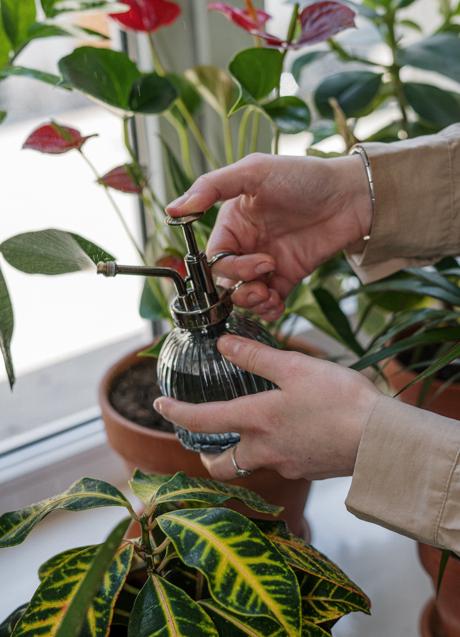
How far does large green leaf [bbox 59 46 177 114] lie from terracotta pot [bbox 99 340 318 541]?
316 millimetres

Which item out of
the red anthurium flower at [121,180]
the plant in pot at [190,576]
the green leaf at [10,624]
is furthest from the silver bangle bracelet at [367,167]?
the green leaf at [10,624]

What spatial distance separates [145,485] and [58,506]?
8 centimetres

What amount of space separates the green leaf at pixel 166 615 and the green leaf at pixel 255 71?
0.41 metres

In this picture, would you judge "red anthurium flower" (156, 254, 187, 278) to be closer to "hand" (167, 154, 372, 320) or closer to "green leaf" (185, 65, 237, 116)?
"hand" (167, 154, 372, 320)

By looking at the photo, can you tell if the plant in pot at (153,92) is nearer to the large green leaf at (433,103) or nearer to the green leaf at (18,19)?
the green leaf at (18,19)

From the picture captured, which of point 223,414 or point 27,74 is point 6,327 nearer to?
point 223,414

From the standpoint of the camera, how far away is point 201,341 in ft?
2.10

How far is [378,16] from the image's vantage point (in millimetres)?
958

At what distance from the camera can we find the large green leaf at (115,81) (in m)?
0.69

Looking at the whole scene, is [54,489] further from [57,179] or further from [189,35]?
[189,35]

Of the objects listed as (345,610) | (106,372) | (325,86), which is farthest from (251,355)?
(325,86)

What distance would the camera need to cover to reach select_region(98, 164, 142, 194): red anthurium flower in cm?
76

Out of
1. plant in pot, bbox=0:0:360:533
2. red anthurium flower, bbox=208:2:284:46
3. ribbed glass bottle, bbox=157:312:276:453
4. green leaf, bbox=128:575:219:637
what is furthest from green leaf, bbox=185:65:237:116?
green leaf, bbox=128:575:219:637

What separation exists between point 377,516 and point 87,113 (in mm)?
702
